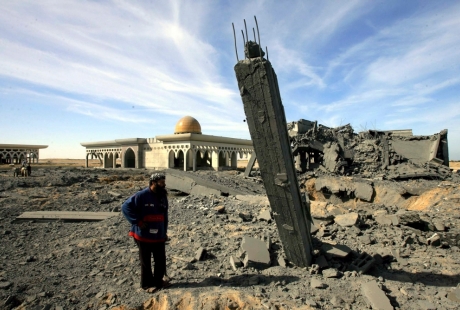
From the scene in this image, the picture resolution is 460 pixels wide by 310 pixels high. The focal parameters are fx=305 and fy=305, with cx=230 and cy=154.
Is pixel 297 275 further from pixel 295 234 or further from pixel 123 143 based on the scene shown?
pixel 123 143

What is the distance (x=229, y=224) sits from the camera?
20.1 ft

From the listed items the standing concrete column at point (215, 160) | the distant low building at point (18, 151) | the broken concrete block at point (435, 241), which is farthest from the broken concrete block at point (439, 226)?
the distant low building at point (18, 151)

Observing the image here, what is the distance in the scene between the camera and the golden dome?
27.1m

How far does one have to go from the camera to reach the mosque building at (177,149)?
23.8 m

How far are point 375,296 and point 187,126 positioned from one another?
24.7 meters

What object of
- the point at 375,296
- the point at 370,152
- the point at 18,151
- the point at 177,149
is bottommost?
the point at 375,296

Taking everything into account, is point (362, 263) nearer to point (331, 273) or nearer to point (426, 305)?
point (331, 273)

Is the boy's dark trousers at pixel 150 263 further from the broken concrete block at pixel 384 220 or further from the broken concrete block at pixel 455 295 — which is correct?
the broken concrete block at pixel 384 220

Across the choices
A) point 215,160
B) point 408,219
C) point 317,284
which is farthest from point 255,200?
point 215,160

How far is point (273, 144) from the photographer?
362 centimetres

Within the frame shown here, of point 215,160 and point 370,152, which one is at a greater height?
point 215,160

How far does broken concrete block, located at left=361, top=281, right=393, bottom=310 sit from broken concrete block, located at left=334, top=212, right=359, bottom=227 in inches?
88.8

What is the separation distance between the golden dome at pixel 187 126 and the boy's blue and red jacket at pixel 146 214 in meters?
23.4

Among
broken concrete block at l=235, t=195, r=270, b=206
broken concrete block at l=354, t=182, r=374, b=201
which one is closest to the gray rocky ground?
broken concrete block at l=235, t=195, r=270, b=206
